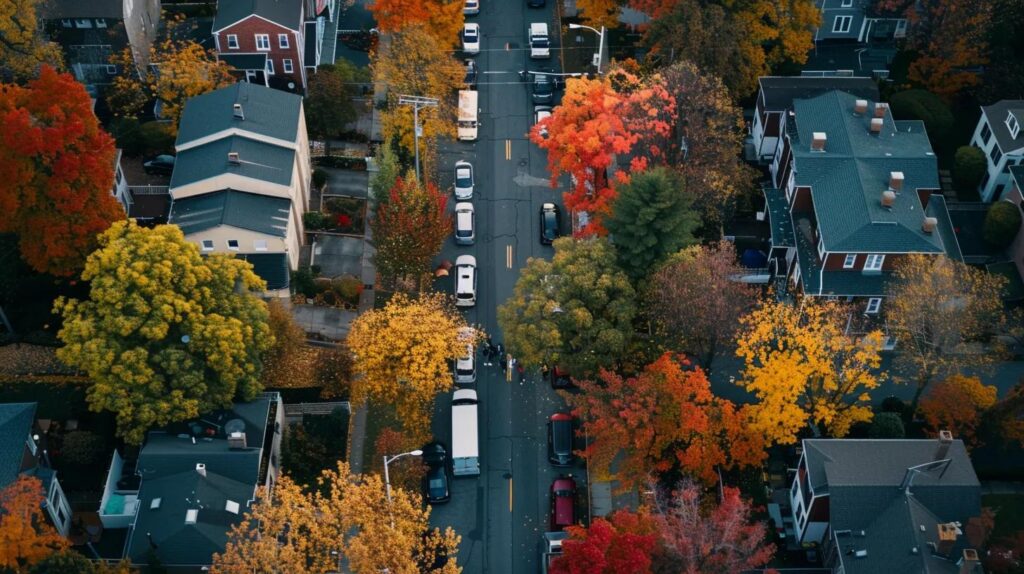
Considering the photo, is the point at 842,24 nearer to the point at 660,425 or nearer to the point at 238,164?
the point at 660,425

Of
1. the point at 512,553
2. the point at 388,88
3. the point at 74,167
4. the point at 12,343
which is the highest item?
→ the point at 388,88

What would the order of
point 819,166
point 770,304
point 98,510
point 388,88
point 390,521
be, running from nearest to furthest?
point 390,521
point 98,510
point 770,304
point 819,166
point 388,88

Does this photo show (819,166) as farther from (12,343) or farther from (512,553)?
(12,343)

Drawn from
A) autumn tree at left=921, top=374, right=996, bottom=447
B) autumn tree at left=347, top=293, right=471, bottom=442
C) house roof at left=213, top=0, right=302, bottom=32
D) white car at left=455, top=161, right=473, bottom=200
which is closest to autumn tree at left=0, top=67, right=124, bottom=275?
autumn tree at left=347, top=293, right=471, bottom=442

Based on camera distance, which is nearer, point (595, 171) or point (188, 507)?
point (188, 507)

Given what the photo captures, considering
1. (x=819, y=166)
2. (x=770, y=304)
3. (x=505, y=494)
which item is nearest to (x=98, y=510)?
(x=505, y=494)

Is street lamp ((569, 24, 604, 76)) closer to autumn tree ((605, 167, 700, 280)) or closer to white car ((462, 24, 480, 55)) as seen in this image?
white car ((462, 24, 480, 55))

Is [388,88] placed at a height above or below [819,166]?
above
